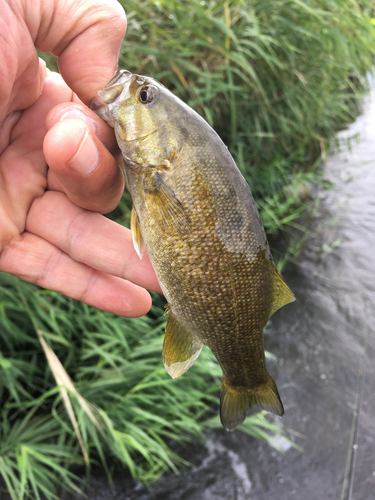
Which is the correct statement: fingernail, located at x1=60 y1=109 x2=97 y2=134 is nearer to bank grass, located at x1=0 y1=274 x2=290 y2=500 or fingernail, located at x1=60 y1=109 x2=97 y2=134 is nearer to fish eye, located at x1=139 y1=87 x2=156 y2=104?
fish eye, located at x1=139 y1=87 x2=156 y2=104

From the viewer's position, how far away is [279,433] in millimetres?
3127

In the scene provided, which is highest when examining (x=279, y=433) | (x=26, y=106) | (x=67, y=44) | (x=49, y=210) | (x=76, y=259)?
(x=67, y=44)

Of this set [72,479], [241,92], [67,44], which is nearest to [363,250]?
[241,92]

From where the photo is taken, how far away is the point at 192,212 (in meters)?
1.43

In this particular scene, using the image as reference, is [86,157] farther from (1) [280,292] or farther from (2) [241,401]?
(2) [241,401]

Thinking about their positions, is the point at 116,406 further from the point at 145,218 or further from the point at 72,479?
the point at 145,218

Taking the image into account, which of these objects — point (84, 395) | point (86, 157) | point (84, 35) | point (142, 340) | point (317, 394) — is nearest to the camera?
point (86, 157)

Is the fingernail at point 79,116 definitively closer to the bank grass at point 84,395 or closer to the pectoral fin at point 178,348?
the pectoral fin at point 178,348

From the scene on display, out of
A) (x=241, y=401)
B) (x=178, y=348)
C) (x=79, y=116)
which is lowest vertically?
(x=241, y=401)

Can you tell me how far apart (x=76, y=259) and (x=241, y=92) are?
112 inches

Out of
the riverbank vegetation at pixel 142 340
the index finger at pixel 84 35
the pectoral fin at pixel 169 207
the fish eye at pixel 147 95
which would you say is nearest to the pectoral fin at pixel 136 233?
the pectoral fin at pixel 169 207

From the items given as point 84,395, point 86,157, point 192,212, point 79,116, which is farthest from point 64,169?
point 84,395

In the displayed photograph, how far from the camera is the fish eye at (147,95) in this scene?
1.45 metres

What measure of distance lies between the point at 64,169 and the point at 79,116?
21 centimetres
